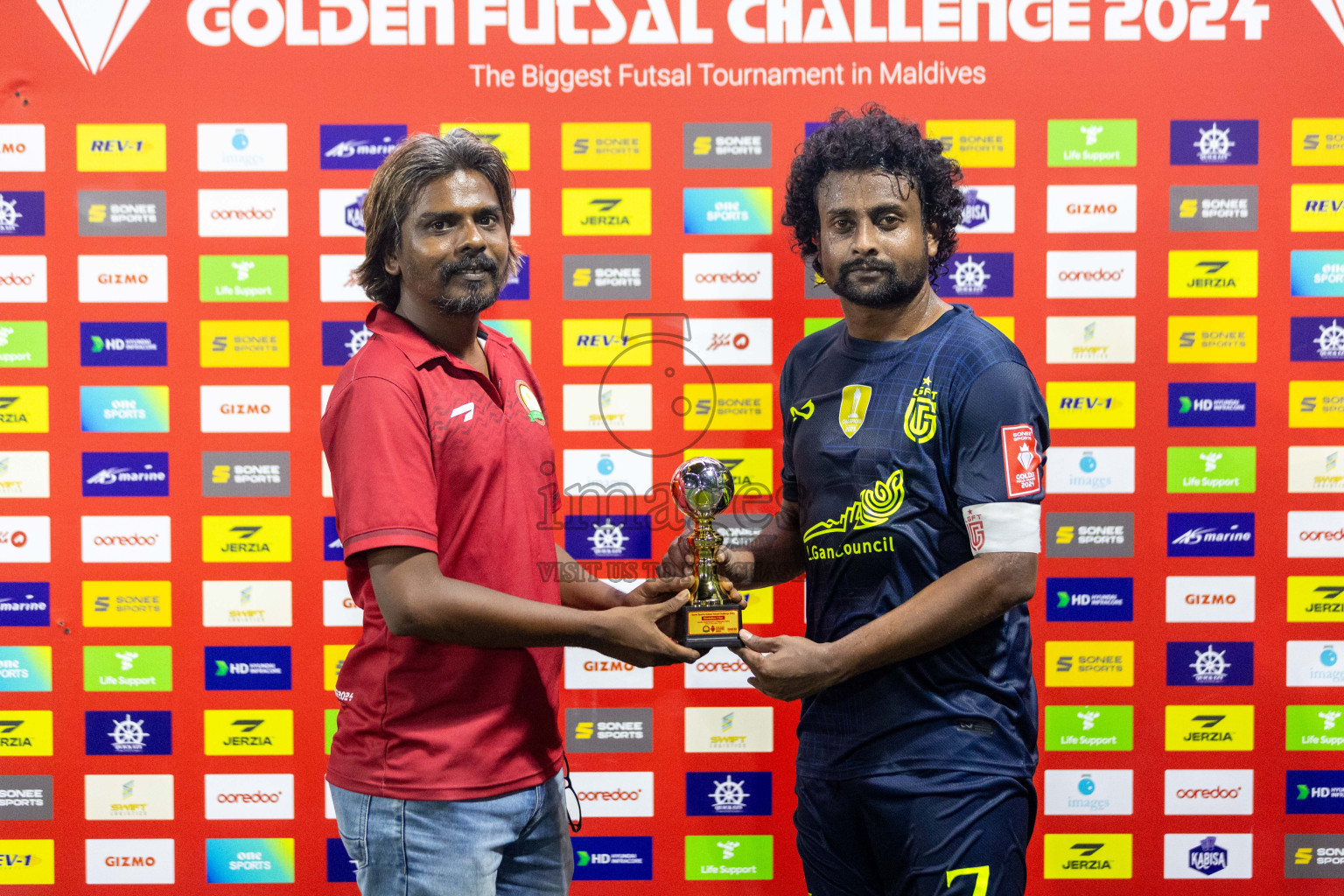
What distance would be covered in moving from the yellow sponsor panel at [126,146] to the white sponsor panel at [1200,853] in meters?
3.48

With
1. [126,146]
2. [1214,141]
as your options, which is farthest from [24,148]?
[1214,141]

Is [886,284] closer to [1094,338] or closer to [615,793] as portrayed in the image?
[1094,338]

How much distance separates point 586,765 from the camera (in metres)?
2.57

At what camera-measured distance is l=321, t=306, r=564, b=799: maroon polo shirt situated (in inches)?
58.1

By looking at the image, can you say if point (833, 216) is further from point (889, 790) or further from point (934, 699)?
point (889, 790)

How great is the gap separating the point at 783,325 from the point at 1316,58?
166 centimetres

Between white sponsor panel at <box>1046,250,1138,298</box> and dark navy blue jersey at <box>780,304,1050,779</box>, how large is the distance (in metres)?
0.92

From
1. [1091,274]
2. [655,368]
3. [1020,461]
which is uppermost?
[1091,274]

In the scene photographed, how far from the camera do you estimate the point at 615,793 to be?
257 centimetres

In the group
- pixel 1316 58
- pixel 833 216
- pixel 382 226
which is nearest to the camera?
pixel 382 226

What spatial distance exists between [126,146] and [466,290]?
156 centimetres

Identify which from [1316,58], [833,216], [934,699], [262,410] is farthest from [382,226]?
[1316,58]

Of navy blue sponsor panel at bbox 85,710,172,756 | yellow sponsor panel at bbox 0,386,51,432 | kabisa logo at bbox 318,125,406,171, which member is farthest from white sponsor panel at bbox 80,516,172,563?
kabisa logo at bbox 318,125,406,171

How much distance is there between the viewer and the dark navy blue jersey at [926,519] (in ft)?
5.31
